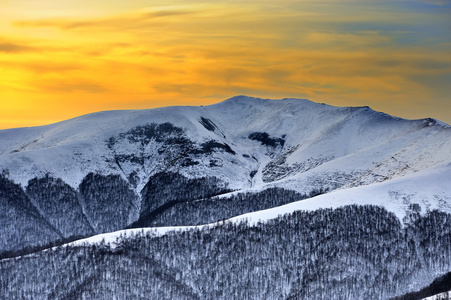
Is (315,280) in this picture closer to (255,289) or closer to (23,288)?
(255,289)

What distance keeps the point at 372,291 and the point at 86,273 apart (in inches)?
2950

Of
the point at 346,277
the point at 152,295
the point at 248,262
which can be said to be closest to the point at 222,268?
the point at 248,262

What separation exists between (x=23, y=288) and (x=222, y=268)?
52623mm

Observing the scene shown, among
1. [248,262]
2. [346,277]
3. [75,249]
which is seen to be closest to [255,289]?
[248,262]

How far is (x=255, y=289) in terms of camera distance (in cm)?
19450

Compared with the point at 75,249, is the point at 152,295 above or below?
below

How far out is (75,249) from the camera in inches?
7854

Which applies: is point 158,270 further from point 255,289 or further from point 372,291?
point 372,291

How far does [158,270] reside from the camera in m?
196

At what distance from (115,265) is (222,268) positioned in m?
28.4

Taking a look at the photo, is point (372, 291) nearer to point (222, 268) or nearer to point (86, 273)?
point (222, 268)

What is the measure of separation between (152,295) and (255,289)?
27115 millimetres

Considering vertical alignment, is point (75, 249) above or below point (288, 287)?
above

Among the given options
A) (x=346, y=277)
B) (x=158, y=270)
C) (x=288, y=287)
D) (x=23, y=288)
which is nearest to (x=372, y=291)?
(x=346, y=277)
